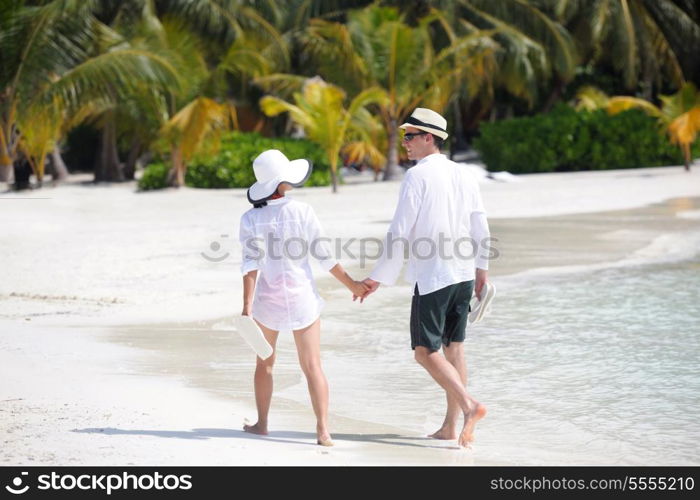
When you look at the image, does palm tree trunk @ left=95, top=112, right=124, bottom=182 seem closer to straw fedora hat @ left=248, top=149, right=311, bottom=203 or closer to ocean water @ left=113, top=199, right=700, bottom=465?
ocean water @ left=113, top=199, right=700, bottom=465

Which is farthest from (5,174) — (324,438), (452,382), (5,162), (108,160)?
(452,382)

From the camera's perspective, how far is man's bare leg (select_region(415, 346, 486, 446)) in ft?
20.3

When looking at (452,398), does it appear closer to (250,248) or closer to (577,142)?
(250,248)

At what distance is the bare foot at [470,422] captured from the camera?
6.15 metres

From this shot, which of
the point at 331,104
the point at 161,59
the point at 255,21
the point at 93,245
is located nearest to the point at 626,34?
the point at 255,21

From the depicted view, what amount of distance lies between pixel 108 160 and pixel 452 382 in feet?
82.1

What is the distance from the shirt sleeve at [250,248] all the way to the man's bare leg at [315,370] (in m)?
0.37

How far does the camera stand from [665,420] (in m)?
7.29

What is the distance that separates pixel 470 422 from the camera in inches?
245

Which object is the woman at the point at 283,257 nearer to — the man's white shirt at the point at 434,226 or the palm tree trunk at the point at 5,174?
the man's white shirt at the point at 434,226

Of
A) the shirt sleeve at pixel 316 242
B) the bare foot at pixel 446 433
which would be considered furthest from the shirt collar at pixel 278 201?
the bare foot at pixel 446 433

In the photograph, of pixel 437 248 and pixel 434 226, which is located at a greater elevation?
pixel 434 226
